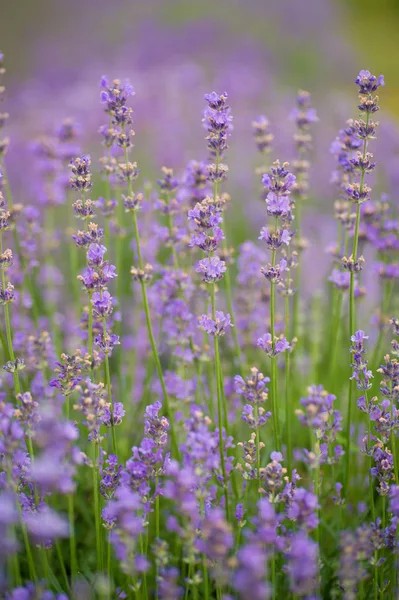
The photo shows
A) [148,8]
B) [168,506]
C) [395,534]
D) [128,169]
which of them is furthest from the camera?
[148,8]

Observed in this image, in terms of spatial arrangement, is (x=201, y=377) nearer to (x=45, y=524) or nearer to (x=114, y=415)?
(x=114, y=415)

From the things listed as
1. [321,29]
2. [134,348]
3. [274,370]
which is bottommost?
[274,370]

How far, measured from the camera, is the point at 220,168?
178cm

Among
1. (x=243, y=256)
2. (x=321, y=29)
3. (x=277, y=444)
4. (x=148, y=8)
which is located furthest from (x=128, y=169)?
(x=148, y=8)

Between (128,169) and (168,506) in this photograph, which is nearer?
(128,169)

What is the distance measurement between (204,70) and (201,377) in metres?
7.47

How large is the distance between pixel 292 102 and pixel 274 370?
6083mm

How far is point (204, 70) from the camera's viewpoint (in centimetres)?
913

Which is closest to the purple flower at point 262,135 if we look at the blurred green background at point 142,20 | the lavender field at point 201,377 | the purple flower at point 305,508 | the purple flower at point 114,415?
the lavender field at point 201,377

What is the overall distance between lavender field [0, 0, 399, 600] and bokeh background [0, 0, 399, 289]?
129 mm

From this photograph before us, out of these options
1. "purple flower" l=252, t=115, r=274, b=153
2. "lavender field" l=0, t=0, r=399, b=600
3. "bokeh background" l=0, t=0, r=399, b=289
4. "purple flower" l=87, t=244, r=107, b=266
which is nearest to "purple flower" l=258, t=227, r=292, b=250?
"lavender field" l=0, t=0, r=399, b=600

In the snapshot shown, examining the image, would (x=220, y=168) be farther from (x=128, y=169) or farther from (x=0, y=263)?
(x=0, y=263)

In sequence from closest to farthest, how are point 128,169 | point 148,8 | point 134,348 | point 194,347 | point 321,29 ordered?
point 128,169, point 194,347, point 134,348, point 321,29, point 148,8

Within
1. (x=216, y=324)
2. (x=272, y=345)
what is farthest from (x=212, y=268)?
(x=272, y=345)
